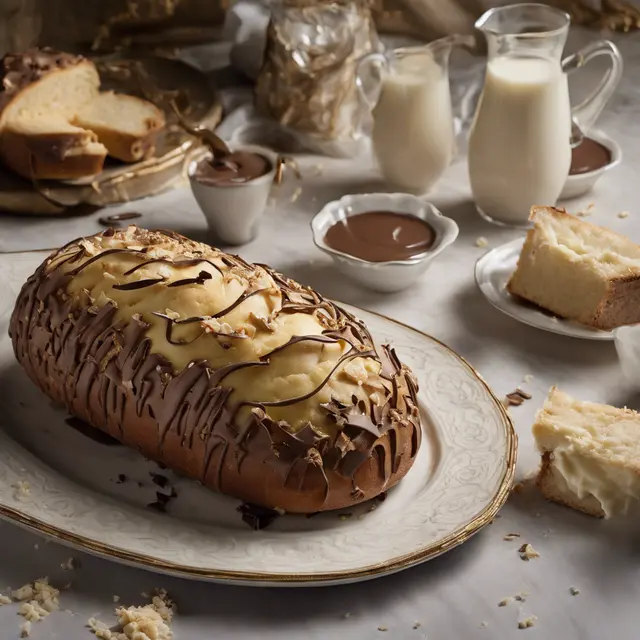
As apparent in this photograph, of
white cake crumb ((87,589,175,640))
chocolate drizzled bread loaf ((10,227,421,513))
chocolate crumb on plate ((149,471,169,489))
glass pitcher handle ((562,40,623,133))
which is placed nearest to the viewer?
white cake crumb ((87,589,175,640))

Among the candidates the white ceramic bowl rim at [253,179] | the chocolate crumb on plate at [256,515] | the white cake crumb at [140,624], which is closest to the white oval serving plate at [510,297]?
the white ceramic bowl rim at [253,179]

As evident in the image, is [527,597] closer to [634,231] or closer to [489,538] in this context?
[489,538]

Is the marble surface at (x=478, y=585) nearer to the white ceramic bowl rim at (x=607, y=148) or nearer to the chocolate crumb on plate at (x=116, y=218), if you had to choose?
the white ceramic bowl rim at (x=607, y=148)

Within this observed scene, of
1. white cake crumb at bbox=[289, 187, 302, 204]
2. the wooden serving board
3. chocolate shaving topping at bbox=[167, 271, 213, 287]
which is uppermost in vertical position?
chocolate shaving topping at bbox=[167, 271, 213, 287]

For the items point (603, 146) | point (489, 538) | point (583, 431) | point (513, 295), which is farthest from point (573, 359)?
point (603, 146)

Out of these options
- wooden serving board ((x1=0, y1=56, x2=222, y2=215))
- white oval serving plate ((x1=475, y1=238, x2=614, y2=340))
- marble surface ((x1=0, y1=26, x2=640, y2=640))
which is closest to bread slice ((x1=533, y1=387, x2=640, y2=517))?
marble surface ((x1=0, y1=26, x2=640, y2=640))

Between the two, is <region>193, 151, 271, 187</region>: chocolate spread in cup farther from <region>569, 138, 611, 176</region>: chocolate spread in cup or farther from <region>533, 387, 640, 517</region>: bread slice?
<region>533, 387, 640, 517</region>: bread slice

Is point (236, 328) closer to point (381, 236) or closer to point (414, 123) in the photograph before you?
point (381, 236)

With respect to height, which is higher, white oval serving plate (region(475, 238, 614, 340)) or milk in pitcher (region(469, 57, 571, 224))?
milk in pitcher (region(469, 57, 571, 224))
